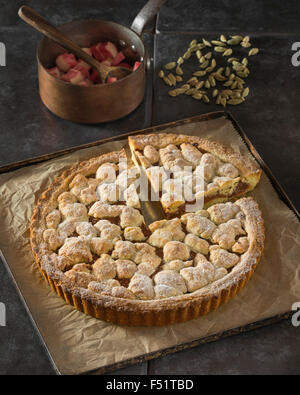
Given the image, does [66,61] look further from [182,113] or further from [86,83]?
[182,113]

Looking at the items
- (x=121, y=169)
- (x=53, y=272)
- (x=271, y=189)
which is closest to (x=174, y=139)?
(x=121, y=169)

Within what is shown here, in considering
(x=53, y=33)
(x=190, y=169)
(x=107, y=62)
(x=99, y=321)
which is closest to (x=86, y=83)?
(x=107, y=62)

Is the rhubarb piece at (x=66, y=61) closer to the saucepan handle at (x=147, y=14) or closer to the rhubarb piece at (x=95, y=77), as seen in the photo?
the rhubarb piece at (x=95, y=77)

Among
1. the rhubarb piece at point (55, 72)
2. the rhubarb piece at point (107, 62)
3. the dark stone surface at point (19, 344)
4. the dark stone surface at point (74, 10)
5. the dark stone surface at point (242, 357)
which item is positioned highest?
the rhubarb piece at point (107, 62)

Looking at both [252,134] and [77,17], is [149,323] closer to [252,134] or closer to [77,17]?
[252,134]

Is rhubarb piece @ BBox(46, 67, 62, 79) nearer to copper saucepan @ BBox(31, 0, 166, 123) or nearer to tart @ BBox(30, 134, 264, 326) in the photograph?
copper saucepan @ BBox(31, 0, 166, 123)

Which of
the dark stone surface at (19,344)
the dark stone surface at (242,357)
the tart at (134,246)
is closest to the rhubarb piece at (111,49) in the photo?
the tart at (134,246)
